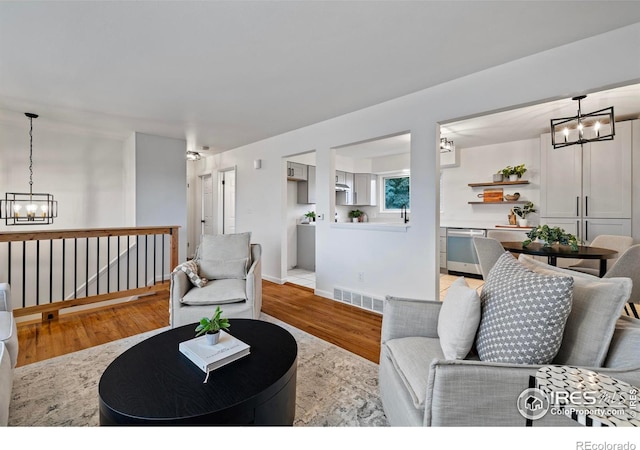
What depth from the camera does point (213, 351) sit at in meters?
1.48

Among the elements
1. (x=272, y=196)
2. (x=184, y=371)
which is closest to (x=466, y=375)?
(x=184, y=371)

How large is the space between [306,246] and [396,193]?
8.27 ft

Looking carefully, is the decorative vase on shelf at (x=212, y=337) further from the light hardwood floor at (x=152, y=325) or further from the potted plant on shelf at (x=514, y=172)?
the potted plant on shelf at (x=514, y=172)

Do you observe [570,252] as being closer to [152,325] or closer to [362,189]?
[152,325]

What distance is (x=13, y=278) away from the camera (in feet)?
13.7

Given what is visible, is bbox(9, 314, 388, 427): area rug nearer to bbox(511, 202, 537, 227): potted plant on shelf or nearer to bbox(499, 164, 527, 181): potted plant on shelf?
bbox(511, 202, 537, 227): potted plant on shelf

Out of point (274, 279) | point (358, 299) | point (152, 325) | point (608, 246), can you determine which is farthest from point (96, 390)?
point (608, 246)

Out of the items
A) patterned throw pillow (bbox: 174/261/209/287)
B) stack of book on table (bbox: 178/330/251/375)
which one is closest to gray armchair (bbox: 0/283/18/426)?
stack of book on table (bbox: 178/330/251/375)

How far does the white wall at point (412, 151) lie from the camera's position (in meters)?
2.07

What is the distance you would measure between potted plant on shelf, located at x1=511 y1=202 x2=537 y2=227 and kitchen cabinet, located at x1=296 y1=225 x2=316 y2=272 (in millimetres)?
3545

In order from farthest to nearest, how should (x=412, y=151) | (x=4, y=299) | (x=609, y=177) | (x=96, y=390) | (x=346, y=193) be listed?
(x=346, y=193) < (x=609, y=177) < (x=412, y=151) < (x=4, y=299) < (x=96, y=390)

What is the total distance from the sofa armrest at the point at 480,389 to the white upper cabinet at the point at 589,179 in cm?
397

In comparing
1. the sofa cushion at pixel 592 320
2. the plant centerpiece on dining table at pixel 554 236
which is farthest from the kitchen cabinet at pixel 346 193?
the sofa cushion at pixel 592 320
